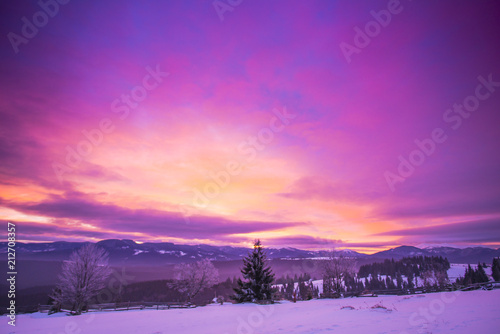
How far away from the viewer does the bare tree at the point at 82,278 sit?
42625 mm

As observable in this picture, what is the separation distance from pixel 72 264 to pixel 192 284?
3060 cm

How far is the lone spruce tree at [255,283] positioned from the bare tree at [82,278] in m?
27.7

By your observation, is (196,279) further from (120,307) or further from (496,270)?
(496,270)

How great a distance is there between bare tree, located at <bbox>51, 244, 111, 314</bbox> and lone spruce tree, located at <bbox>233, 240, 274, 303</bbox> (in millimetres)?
27682

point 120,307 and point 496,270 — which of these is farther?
point 496,270

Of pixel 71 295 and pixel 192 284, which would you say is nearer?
pixel 71 295

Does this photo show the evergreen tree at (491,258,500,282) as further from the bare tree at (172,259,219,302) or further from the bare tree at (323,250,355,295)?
the bare tree at (172,259,219,302)

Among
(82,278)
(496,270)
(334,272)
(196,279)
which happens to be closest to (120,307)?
(82,278)

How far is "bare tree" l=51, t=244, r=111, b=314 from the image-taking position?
42625 mm

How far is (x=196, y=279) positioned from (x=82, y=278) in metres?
29.9

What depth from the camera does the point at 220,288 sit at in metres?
152

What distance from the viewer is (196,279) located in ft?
220

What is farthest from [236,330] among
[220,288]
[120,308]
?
[220,288]

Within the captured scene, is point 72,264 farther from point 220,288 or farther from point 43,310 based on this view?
point 220,288
